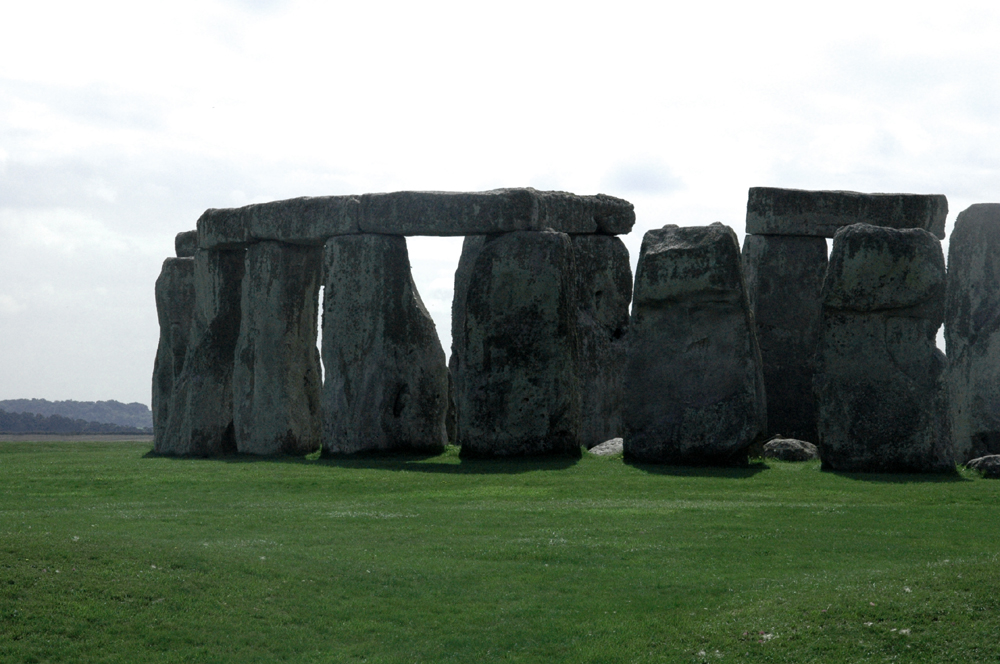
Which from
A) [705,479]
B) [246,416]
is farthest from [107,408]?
[705,479]

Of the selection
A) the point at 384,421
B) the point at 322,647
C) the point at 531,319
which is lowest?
the point at 322,647

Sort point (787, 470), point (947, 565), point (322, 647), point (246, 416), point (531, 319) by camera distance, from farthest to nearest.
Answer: point (246, 416), point (531, 319), point (787, 470), point (947, 565), point (322, 647)

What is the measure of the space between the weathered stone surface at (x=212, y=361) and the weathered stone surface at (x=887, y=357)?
37.6ft

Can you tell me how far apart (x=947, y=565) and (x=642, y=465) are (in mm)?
8511

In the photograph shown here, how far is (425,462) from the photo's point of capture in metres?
20.8

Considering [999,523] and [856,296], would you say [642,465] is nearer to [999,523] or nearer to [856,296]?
[856,296]

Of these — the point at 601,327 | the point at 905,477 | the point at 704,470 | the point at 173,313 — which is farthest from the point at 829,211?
the point at 173,313

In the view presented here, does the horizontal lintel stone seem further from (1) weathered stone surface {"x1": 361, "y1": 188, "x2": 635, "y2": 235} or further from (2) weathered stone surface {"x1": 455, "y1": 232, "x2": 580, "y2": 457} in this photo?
(2) weathered stone surface {"x1": 455, "y1": 232, "x2": 580, "y2": 457}

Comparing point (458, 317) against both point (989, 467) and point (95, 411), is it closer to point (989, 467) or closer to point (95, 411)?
point (989, 467)

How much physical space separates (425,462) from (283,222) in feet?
17.2

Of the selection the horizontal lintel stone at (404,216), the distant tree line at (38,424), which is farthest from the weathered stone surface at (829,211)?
the distant tree line at (38,424)

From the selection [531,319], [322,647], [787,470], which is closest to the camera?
[322,647]

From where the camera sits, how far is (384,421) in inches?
866

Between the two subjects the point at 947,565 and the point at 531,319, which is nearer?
the point at 947,565
